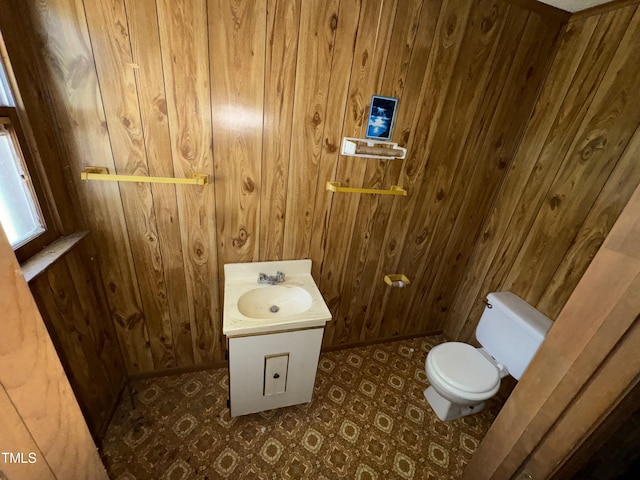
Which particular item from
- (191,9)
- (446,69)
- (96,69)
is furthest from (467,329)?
(96,69)

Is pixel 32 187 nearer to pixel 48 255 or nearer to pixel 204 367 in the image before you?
pixel 48 255

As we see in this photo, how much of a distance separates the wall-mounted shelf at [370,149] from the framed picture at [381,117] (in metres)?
0.04

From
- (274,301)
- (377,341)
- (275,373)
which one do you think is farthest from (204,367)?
(377,341)

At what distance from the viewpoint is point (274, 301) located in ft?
5.32

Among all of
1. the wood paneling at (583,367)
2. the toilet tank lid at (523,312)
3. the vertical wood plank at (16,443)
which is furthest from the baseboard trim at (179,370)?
the toilet tank lid at (523,312)

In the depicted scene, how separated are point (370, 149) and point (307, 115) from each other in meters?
0.37

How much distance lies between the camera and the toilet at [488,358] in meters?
1.55

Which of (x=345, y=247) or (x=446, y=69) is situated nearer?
(x=446, y=69)

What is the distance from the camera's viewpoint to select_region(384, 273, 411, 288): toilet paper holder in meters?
1.93

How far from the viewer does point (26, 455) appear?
45cm

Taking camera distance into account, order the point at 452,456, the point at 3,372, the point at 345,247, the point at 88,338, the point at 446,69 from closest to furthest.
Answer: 1. the point at 3,372
2. the point at 88,338
3. the point at 446,69
4. the point at 452,456
5. the point at 345,247

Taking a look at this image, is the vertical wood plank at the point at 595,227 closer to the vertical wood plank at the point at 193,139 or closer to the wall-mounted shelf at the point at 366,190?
the wall-mounted shelf at the point at 366,190

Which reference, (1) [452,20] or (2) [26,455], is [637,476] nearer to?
(2) [26,455]

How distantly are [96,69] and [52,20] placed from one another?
18 cm
